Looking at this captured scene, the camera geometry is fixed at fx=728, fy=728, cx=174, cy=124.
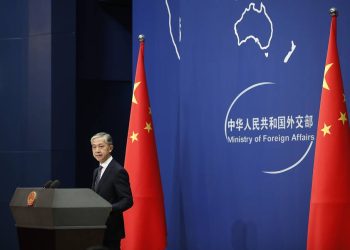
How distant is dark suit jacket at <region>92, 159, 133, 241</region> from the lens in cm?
477

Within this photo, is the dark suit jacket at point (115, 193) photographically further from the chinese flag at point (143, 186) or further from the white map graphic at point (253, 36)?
the white map graphic at point (253, 36)

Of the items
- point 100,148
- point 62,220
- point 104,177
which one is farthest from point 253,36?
point 62,220

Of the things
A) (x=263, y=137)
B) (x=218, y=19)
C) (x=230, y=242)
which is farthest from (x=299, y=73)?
(x=230, y=242)

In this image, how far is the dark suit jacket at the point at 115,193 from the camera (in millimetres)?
4766

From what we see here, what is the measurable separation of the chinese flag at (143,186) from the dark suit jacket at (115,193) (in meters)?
1.29

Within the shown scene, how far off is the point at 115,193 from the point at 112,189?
0.12ft

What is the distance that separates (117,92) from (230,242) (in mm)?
3635

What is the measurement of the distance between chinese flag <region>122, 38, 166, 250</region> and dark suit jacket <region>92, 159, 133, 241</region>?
129cm

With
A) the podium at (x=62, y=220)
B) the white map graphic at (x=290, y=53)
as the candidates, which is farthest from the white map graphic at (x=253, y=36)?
the podium at (x=62, y=220)

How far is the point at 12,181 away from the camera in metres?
8.48

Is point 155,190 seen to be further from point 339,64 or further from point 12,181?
point 12,181

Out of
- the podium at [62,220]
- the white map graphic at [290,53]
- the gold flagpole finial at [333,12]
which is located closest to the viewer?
the podium at [62,220]

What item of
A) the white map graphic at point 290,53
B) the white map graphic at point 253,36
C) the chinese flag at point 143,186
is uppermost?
the white map graphic at point 253,36

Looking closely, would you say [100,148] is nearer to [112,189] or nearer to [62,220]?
[112,189]
